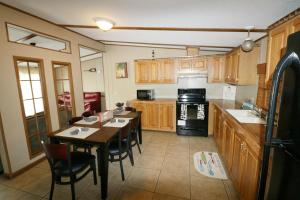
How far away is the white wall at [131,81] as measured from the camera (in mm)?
4324

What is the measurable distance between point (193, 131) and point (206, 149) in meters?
0.70

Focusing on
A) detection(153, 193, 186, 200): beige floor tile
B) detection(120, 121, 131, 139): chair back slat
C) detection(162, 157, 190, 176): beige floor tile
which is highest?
detection(120, 121, 131, 139): chair back slat

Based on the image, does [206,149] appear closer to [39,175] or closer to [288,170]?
[288,170]

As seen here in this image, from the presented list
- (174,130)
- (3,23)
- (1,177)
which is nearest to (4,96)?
(3,23)

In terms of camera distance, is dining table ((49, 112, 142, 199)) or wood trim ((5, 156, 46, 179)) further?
wood trim ((5, 156, 46, 179))

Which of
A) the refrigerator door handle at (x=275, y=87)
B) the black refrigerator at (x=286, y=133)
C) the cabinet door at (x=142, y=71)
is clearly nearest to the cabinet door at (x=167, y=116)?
the cabinet door at (x=142, y=71)

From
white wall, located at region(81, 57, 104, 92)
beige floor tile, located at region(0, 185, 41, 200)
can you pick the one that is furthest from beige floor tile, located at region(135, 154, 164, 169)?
white wall, located at region(81, 57, 104, 92)

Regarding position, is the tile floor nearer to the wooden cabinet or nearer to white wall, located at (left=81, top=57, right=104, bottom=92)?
the wooden cabinet

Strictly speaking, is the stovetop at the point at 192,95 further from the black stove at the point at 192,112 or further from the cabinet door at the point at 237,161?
the cabinet door at the point at 237,161

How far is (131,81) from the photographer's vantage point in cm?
486

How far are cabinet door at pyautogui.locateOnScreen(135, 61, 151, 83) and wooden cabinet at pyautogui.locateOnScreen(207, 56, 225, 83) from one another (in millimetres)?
1658

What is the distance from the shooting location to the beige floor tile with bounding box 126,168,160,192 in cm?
218

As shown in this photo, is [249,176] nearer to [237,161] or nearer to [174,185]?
[237,161]

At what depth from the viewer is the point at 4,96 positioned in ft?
7.33
